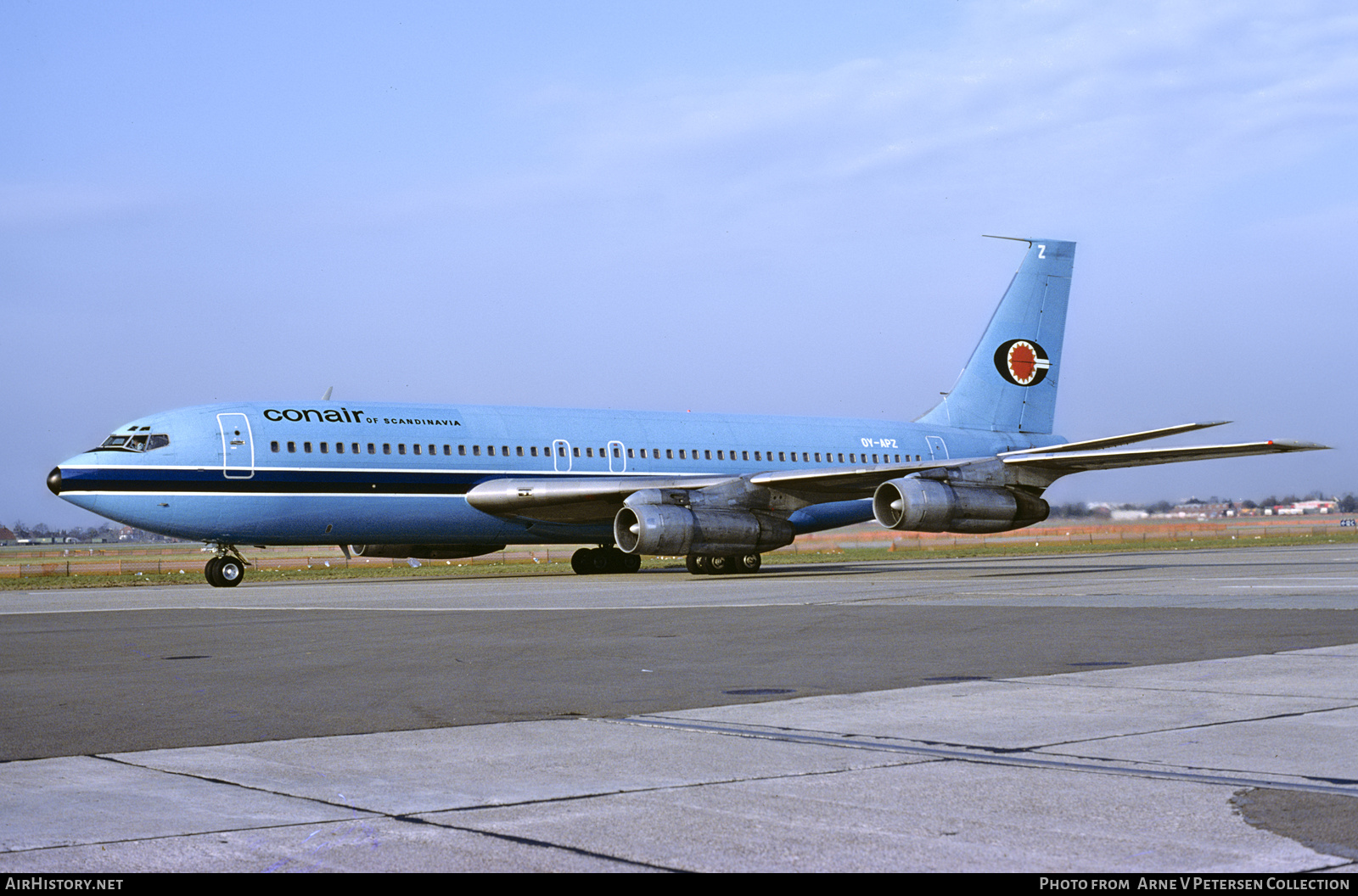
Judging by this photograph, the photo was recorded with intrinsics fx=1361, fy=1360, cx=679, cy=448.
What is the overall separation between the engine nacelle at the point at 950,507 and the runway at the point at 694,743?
1162cm

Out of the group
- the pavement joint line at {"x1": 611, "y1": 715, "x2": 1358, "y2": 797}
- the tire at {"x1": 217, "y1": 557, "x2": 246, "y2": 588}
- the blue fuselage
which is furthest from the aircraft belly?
the pavement joint line at {"x1": 611, "y1": 715, "x2": 1358, "y2": 797}

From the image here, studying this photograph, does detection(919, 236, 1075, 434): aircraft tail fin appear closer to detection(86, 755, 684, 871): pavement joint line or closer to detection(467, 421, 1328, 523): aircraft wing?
detection(467, 421, 1328, 523): aircraft wing

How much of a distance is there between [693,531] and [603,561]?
638 centimetres

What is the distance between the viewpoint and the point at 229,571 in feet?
89.6

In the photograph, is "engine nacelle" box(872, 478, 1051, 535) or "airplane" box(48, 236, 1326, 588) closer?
"airplane" box(48, 236, 1326, 588)

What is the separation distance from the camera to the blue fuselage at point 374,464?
26.0 metres

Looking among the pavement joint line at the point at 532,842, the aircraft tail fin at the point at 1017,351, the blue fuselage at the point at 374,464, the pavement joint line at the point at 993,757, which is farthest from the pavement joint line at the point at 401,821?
the aircraft tail fin at the point at 1017,351

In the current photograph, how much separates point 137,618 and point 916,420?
24733 mm

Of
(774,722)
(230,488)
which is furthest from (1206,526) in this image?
(774,722)

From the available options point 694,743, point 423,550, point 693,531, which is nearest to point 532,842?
point 694,743

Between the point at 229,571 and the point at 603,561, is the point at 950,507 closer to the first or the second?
the point at 603,561

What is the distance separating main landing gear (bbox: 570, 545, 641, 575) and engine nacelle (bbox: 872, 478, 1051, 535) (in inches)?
306

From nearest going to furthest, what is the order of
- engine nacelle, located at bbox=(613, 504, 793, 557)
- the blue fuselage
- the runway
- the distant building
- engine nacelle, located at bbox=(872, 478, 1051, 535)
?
1. the runway
2. the blue fuselage
3. engine nacelle, located at bbox=(613, 504, 793, 557)
4. engine nacelle, located at bbox=(872, 478, 1051, 535)
5. the distant building

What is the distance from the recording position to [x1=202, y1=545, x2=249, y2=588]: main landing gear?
27172mm
